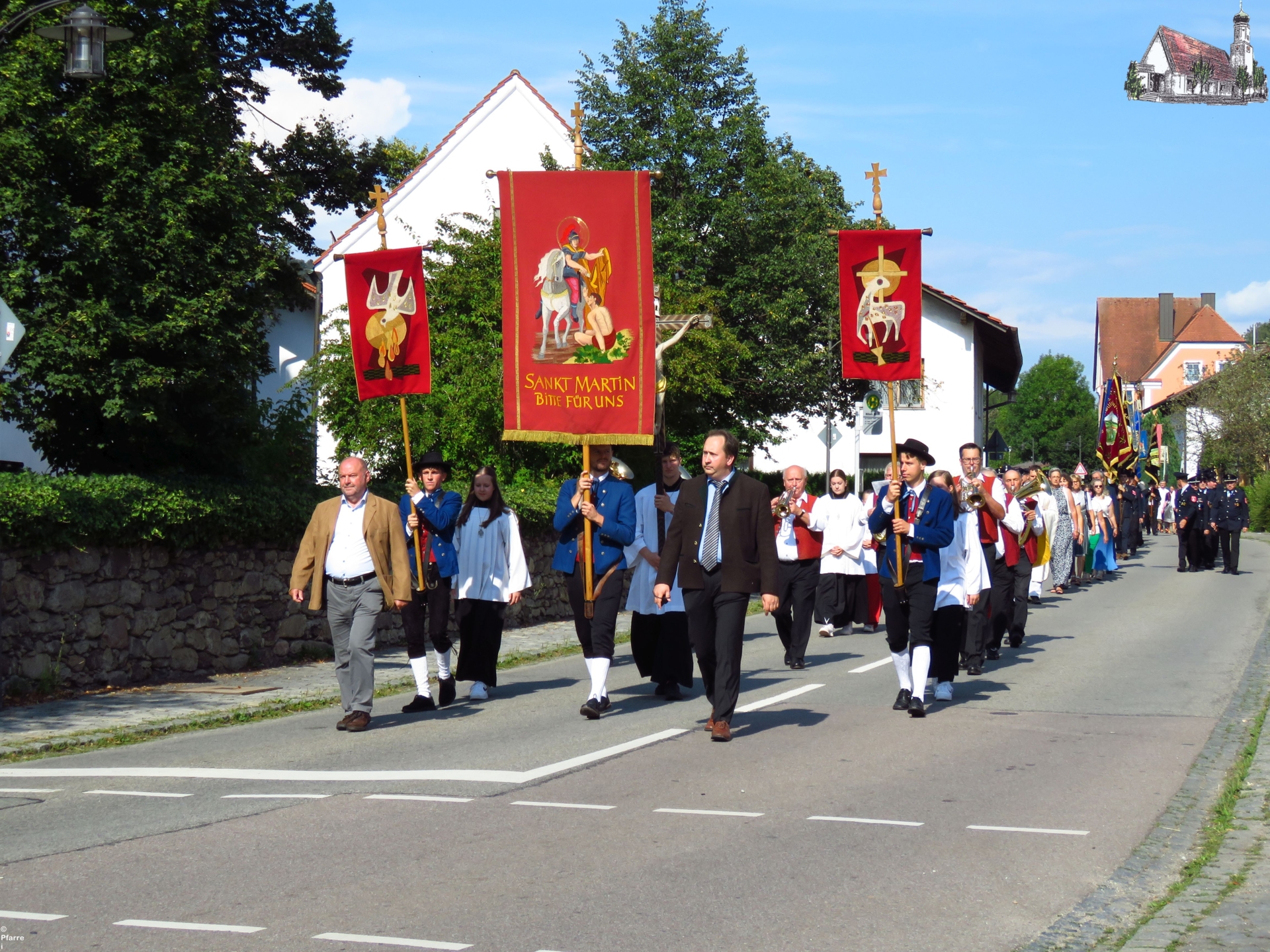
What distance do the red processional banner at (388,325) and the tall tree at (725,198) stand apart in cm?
2016

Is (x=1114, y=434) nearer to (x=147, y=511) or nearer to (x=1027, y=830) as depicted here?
(x=147, y=511)

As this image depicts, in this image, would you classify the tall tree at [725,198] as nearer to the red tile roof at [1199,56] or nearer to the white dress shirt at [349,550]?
the red tile roof at [1199,56]

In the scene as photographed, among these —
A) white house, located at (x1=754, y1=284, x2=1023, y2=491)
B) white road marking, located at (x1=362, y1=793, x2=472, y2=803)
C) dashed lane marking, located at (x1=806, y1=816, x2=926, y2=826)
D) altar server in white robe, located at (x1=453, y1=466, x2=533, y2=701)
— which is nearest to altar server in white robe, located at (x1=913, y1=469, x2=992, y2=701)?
altar server in white robe, located at (x1=453, y1=466, x2=533, y2=701)

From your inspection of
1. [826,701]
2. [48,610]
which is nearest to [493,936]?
[826,701]

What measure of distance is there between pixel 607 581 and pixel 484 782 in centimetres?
293

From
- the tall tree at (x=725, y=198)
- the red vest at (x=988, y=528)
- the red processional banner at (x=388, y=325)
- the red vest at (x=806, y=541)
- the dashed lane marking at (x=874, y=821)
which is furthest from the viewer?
the tall tree at (x=725, y=198)

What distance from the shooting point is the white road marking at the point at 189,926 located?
507cm

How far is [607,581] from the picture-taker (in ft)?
35.0

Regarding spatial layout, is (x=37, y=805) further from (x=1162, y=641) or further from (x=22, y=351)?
(x=1162, y=641)

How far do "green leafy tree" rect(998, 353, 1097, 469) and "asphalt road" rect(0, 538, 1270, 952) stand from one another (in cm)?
11805

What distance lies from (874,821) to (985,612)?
674cm

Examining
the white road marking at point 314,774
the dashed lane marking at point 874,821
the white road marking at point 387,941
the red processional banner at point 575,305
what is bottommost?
the dashed lane marking at point 874,821

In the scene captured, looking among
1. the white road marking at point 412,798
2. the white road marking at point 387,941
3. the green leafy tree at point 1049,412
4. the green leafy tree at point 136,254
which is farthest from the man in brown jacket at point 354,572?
the green leafy tree at point 1049,412

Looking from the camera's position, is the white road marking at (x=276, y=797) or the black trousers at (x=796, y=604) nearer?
the white road marking at (x=276, y=797)
